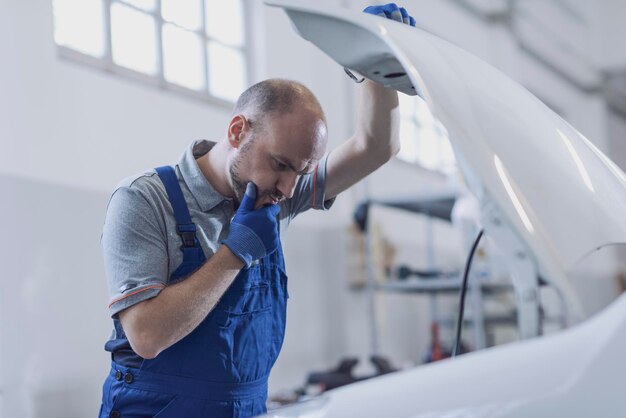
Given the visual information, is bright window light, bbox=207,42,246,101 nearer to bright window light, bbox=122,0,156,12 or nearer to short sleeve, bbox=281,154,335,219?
bright window light, bbox=122,0,156,12

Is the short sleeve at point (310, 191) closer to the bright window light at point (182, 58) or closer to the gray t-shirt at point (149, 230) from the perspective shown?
the gray t-shirt at point (149, 230)

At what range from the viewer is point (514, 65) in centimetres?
733

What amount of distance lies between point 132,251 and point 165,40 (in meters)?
2.63

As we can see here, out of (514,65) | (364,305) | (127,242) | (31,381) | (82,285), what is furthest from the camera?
(514,65)

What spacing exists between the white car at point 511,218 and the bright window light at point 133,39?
265 centimetres

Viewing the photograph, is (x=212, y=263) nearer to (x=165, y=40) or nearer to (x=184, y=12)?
(x=165, y=40)

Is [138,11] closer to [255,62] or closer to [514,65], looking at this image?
[255,62]

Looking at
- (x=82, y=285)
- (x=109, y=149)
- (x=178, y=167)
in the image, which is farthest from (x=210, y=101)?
(x=178, y=167)

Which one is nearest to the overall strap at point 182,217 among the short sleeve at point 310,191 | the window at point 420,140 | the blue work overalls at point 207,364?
the blue work overalls at point 207,364

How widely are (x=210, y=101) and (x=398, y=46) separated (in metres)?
3.22

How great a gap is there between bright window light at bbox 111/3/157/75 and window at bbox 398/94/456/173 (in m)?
2.53

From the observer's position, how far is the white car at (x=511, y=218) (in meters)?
0.85

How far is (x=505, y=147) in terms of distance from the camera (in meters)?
1.01

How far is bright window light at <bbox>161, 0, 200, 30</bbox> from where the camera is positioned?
4.03 metres
